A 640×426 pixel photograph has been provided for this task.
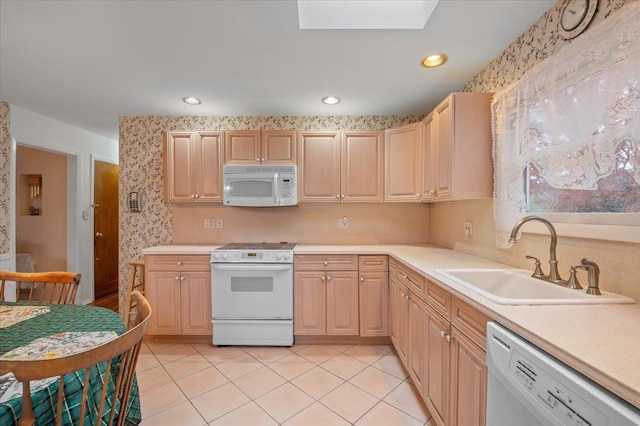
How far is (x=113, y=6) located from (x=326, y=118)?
2.00 m

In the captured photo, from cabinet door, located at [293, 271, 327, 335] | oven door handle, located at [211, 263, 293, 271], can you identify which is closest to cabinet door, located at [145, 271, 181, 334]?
Answer: oven door handle, located at [211, 263, 293, 271]

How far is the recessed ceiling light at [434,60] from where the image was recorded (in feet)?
6.23

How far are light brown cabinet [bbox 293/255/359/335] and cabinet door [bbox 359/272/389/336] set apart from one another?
0.11 metres

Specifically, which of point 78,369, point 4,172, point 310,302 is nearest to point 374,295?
point 310,302

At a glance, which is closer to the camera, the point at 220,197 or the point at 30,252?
the point at 220,197

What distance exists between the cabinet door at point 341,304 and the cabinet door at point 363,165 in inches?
33.3

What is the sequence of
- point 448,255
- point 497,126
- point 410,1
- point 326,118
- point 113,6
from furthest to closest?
point 326,118 → point 448,255 → point 497,126 → point 410,1 → point 113,6

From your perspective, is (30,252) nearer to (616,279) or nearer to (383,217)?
(383,217)

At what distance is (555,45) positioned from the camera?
1.45 m

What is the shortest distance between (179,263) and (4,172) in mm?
1976

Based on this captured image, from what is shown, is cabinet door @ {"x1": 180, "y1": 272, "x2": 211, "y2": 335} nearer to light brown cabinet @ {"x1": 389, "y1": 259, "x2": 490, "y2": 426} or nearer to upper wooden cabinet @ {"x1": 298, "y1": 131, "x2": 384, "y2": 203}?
upper wooden cabinet @ {"x1": 298, "y1": 131, "x2": 384, "y2": 203}

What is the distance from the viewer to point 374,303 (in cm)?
253

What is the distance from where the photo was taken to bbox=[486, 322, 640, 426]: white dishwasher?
1.95 ft

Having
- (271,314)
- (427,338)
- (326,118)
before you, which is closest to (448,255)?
(427,338)
